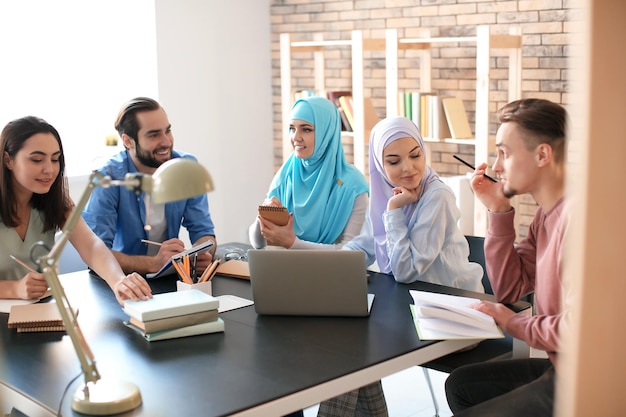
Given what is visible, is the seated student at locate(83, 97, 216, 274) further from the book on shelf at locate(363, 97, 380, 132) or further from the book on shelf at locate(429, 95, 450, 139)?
the book on shelf at locate(363, 97, 380, 132)

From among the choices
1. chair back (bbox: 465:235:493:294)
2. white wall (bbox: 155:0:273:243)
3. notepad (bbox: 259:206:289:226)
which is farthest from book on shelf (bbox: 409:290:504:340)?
white wall (bbox: 155:0:273:243)

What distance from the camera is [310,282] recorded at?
2.14 meters

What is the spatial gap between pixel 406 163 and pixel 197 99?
352 centimetres

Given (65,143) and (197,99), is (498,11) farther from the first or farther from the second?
(65,143)

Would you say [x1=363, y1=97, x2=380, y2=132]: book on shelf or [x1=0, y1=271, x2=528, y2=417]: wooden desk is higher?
[x1=363, y1=97, x2=380, y2=132]: book on shelf

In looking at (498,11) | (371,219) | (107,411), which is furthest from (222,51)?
(107,411)

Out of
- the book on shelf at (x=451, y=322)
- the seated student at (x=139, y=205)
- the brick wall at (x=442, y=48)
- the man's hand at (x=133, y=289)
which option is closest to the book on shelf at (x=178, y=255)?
the man's hand at (x=133, y=289)

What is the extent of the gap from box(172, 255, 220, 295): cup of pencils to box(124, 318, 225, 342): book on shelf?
1.17ft

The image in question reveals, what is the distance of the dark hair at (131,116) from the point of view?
3.21 metres

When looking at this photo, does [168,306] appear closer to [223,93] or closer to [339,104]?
[339,104]

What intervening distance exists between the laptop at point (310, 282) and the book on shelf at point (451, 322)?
0.18m

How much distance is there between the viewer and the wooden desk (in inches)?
62.0

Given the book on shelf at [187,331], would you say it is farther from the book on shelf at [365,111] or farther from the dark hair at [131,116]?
the book on shelf at [365,111]

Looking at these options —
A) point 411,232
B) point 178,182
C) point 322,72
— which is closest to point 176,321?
point 178,182
